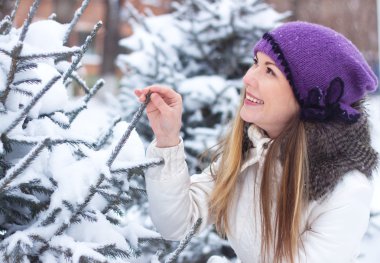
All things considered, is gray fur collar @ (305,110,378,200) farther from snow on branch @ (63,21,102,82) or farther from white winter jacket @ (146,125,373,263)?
snow on branch @ (63,21,102,82)

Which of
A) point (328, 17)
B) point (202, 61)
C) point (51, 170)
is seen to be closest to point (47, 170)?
point (51, 170)

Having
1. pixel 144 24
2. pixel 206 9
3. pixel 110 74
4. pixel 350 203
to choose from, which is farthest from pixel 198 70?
pixel 110 74

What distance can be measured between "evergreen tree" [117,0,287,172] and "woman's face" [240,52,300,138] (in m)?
1.67

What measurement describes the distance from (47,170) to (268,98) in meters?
0.81

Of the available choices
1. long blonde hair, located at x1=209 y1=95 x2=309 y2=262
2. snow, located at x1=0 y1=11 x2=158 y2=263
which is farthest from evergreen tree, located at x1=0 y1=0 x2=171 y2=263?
long blonde hair, located at x1=209 y1=95 x2=309 y2=262

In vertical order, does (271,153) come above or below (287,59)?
below

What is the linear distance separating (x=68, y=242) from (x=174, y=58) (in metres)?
2.73

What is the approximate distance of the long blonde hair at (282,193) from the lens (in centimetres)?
175

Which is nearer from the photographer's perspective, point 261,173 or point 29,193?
point 29,193

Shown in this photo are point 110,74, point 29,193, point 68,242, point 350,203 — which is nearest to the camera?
point 68,242

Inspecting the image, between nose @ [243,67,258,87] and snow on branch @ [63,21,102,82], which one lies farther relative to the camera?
nose @ [243,67,258,87]

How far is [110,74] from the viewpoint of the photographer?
57.2 ft

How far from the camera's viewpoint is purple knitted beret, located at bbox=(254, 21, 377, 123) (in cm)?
181

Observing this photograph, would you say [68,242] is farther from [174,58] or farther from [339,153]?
[174,58]
